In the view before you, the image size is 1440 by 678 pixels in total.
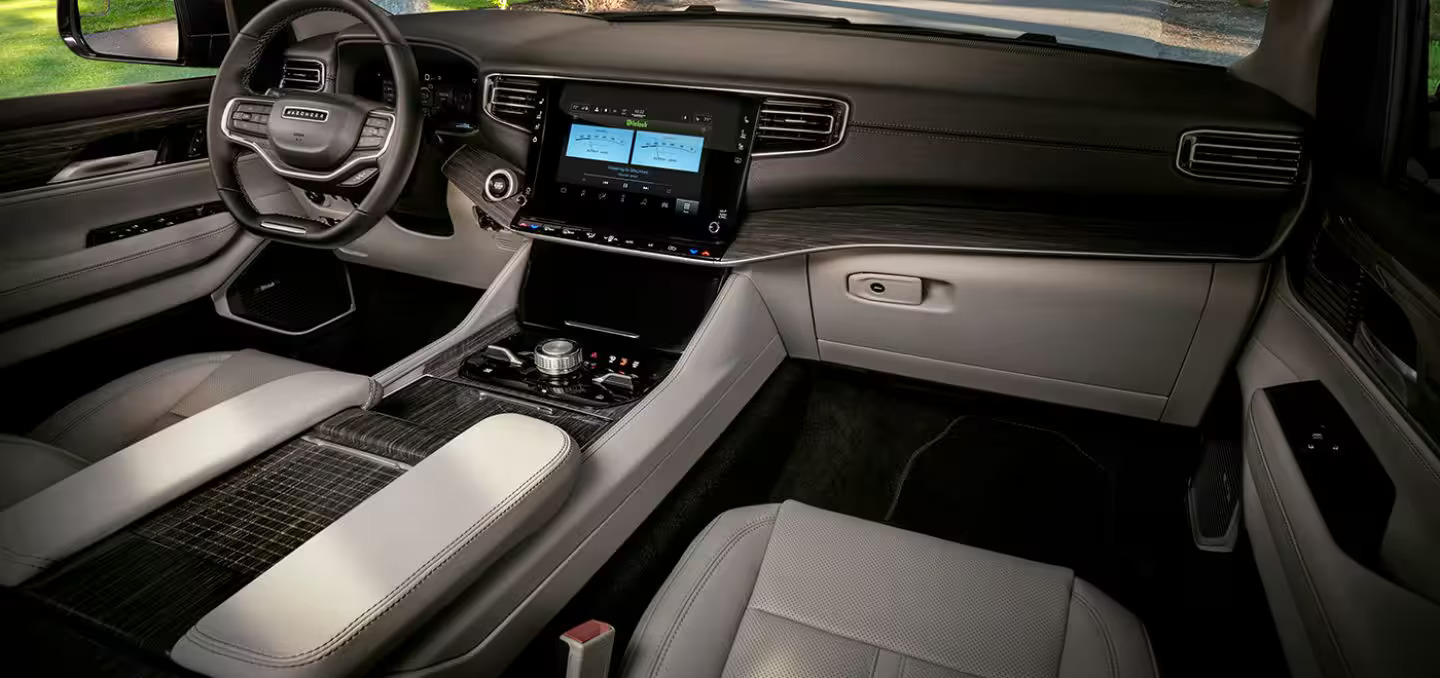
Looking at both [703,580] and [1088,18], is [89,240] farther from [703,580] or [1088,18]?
[1088,18]

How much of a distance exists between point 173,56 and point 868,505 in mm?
2216

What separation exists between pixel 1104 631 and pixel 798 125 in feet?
3.76

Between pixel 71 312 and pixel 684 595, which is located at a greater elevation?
pixel 71 312

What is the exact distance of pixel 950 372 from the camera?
2.03 meters

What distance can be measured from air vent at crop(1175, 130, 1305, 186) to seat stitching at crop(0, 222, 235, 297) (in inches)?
94.5

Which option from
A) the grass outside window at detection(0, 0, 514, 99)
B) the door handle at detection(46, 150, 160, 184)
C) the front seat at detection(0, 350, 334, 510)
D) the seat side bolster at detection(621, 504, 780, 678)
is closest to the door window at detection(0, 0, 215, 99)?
the grass outside window at detection(0, 0, 514, 99)

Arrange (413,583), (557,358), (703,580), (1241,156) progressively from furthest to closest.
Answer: (557,358), (1241,156), (703,580), (413,583)

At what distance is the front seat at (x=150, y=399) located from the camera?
5.08 ft

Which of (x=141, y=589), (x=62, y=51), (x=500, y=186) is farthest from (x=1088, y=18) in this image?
(x=62, y=51)

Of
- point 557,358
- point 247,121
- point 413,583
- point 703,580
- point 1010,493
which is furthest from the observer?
point 1010,493

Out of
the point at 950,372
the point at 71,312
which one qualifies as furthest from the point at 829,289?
the point at 71,312

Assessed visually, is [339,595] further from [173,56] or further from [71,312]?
[173,56]

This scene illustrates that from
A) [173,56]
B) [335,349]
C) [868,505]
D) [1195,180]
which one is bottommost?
[868,505]

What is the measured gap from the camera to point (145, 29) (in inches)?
90.2
